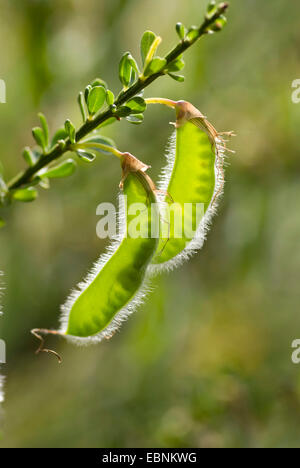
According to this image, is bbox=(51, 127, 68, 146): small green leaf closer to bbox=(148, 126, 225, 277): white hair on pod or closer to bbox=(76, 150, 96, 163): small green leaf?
bbox=(76, 150, 96, 163): small green leaf

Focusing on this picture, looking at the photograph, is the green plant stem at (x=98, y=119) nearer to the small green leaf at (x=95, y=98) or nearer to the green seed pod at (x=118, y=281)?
the small green leaf at (x=95, y=98)

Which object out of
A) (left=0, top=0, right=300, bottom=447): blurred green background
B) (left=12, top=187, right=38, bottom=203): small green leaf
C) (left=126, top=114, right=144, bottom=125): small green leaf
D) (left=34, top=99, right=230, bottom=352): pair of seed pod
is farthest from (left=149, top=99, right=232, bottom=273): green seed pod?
(left=0, top=0, right=300, bottom=447): blurred green background

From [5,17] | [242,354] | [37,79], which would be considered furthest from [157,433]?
[5,17]

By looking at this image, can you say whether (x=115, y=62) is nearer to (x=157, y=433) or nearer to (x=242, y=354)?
(x=242, y=354)

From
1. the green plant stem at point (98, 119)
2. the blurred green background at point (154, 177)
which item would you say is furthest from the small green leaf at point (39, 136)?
the blurred green background at point (154, 177)

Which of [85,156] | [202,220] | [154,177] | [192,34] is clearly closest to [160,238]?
[202,220]

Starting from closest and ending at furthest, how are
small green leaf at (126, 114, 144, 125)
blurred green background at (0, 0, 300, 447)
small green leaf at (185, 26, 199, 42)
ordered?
small green leaf at (185, 26, 199, 42) < small green leaf at (126, 114, 144, 125) < blurred green background at (0, 0, 300, 447)

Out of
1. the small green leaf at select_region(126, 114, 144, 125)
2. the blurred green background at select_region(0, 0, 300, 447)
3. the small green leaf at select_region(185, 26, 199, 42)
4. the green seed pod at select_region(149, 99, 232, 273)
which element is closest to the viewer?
the small green leaf at select_region(185, 26, 199, 42)

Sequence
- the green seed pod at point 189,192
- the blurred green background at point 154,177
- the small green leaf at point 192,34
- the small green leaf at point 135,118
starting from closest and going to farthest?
→ the small green leaf at point 192,34
the small green leaf at point 135,118
the green seed pod at point 189,192
the blurred green background at point 154,177
